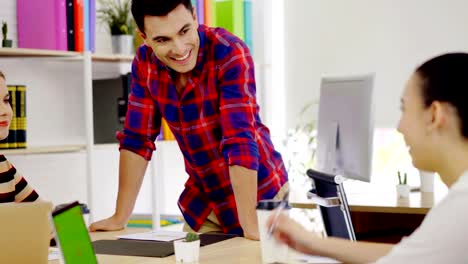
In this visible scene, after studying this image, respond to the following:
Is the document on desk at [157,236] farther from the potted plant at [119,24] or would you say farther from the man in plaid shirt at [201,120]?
the potted plant at [119,24]

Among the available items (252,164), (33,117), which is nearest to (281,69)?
(33,117)

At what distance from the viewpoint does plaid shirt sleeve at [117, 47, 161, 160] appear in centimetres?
263

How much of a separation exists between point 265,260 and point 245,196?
391 mm

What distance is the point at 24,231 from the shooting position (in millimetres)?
1807

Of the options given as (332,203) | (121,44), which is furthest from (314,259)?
(121,44)

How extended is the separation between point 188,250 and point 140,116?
0.74 meters

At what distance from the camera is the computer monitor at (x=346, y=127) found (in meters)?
3.28

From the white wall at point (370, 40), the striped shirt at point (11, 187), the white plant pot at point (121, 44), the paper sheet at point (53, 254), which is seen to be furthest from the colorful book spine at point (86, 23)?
the paper sheet at point (53, 254)

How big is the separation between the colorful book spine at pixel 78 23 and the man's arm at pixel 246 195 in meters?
1.75

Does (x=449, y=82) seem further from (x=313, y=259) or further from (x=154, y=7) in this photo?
(x=154, y=7)

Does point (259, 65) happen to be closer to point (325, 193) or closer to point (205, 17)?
point (205, 17)

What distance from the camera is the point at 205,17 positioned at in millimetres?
4512

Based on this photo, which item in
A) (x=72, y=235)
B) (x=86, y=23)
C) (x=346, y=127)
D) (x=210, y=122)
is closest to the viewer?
(x=72, y=235)

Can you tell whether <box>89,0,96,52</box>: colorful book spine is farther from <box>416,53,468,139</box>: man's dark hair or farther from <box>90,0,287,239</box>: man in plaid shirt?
<box>416,53,468,139</box>: man's dark hair
